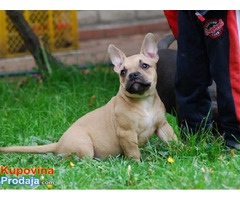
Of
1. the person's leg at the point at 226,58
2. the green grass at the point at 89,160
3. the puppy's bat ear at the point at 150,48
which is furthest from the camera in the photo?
the puppy's bat ear at the point at 150,48

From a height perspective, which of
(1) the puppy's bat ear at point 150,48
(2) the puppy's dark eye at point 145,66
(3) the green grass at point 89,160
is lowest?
(3) the green grass at point 89,160

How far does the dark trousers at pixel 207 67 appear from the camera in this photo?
12.1 feet

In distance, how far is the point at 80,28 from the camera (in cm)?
973

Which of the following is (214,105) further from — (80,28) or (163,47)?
(80,28)

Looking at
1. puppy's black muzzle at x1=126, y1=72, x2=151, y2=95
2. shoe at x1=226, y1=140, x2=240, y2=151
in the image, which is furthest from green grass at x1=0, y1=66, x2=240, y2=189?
puppy's black muzzle at x1=126, y1=72, x2=151, y2=95

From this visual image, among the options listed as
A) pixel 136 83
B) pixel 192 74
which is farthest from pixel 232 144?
pixel 136 83

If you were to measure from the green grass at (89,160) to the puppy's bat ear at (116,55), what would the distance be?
29.6 inches

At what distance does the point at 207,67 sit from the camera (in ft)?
13.3

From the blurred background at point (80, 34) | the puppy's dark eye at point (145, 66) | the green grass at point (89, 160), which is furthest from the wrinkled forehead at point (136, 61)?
the blurred background at point (80, 34)

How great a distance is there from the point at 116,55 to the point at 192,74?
0.70m

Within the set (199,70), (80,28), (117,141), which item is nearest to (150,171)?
(117,141)

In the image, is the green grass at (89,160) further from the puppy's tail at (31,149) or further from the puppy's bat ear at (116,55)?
the puppy's bat ear at (116,55)

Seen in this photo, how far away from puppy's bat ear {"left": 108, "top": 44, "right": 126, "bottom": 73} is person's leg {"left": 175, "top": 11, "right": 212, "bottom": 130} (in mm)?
505

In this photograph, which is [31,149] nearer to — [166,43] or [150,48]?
[150,48]
